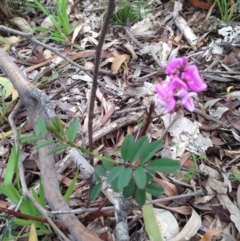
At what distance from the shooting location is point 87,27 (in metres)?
2.26

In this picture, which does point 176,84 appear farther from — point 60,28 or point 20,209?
point 60,28

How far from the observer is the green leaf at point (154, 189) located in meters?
0.96

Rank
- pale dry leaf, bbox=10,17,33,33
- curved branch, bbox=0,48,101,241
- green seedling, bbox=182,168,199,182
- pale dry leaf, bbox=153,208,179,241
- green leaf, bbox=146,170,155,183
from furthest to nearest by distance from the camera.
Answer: pale dry leaf, bbox=10,17,33,33 < green seedling, bbox=182,168,199,182 < pale dry leaf, bbox=153,208,179,241 < curved branch, bbox=0,48,101,241 < green leaf, bbox=146,170,155,183

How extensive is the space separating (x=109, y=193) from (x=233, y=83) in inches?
35.8

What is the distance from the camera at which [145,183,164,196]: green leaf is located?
964 mm

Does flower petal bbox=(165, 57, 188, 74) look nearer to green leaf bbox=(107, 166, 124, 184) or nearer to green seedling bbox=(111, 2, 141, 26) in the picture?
green leaf bbox=(107, 166, 124, 184)

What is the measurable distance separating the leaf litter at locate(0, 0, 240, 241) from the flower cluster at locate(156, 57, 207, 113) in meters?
0.58

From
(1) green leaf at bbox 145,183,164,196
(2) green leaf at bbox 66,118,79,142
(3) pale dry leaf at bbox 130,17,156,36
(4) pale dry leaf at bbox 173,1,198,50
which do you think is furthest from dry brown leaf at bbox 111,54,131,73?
(1) green leaf at bbox 145,183,164,196

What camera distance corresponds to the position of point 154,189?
977 millimetres

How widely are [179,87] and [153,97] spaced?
889mm

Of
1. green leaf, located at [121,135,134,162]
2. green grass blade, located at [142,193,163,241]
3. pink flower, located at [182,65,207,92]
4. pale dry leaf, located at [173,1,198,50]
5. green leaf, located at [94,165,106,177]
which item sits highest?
pink flower, located at [182,65,207,92]

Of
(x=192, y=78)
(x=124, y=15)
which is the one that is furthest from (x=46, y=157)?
(x=124, y=15)

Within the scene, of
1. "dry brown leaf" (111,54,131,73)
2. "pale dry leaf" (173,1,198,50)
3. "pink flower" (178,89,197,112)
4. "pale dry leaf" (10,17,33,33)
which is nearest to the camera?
"pink flower" (178,89,197,112)

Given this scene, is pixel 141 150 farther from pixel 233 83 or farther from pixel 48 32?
pixel 48 32
